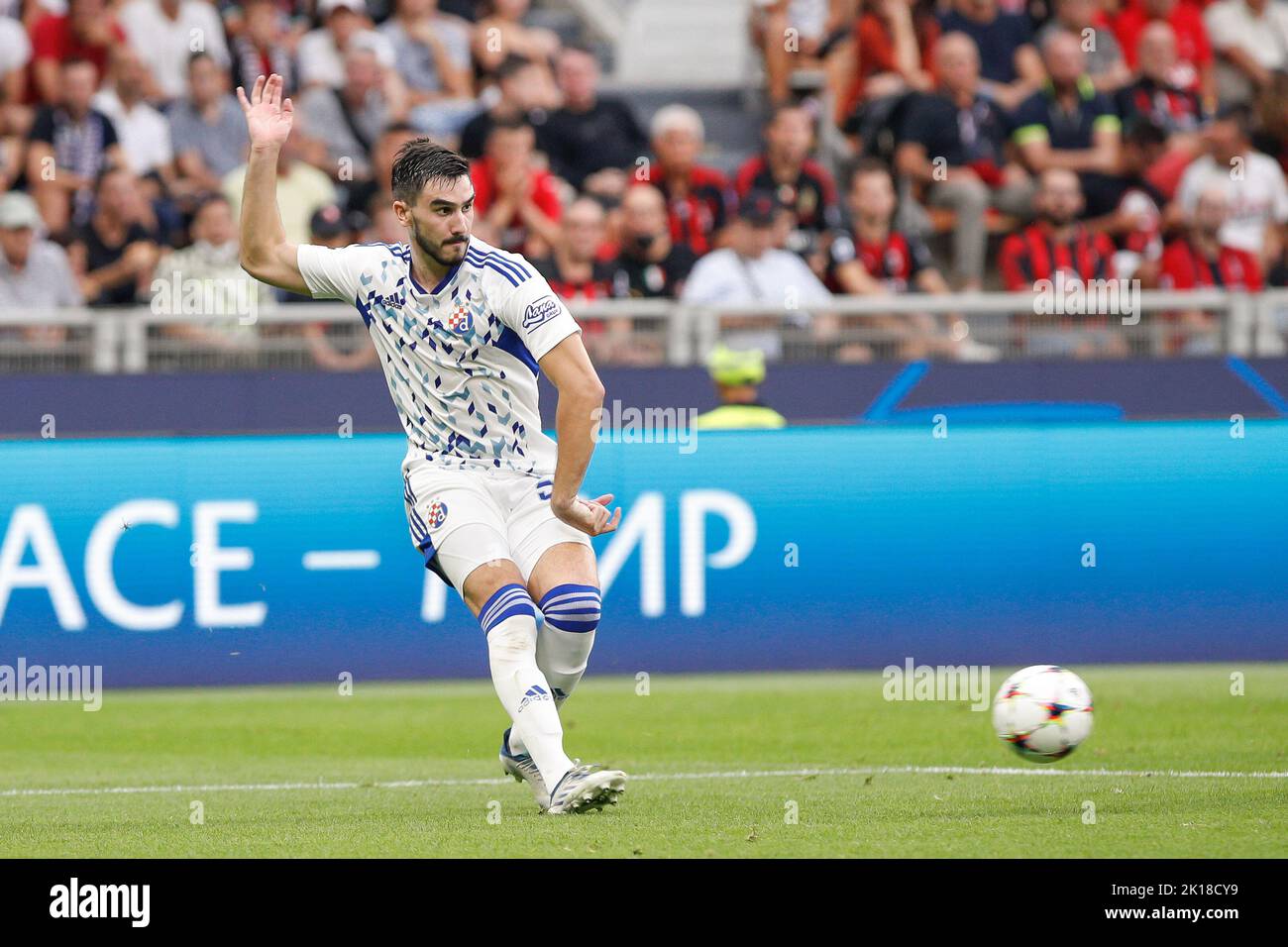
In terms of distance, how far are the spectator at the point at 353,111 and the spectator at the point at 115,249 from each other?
168cm

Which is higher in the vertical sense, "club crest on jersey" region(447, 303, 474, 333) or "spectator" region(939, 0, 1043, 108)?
"spectator" region(939, 0, 1043, 108)

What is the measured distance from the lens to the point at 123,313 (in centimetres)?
1392

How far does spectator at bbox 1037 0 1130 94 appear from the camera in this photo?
17.8m

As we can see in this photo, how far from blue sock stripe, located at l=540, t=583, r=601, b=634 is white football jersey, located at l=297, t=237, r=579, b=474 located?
50cm

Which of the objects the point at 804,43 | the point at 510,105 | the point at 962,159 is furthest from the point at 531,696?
the point at 804,43

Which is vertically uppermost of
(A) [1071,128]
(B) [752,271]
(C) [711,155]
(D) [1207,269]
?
(C) [711,155]

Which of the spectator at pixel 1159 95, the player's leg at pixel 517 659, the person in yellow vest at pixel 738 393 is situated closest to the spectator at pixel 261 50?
the person in yellow vest at pixel 738 393

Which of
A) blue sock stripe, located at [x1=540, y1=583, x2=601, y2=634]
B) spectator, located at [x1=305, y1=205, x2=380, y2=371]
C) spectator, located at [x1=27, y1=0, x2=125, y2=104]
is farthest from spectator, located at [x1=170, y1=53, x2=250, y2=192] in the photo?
blue sock stripe, located at [x1=540, y1=583, x2=601, y2=634]

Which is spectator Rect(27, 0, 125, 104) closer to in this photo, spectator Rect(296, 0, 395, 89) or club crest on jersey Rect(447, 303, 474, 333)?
spectator Rect(296, 0, 395, 89)

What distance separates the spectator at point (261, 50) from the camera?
1695 cm

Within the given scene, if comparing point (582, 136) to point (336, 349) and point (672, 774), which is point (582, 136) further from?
point (672, 774)

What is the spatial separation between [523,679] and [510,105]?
32.1ft

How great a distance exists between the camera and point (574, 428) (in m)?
7.29

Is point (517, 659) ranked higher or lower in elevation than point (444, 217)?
lower
